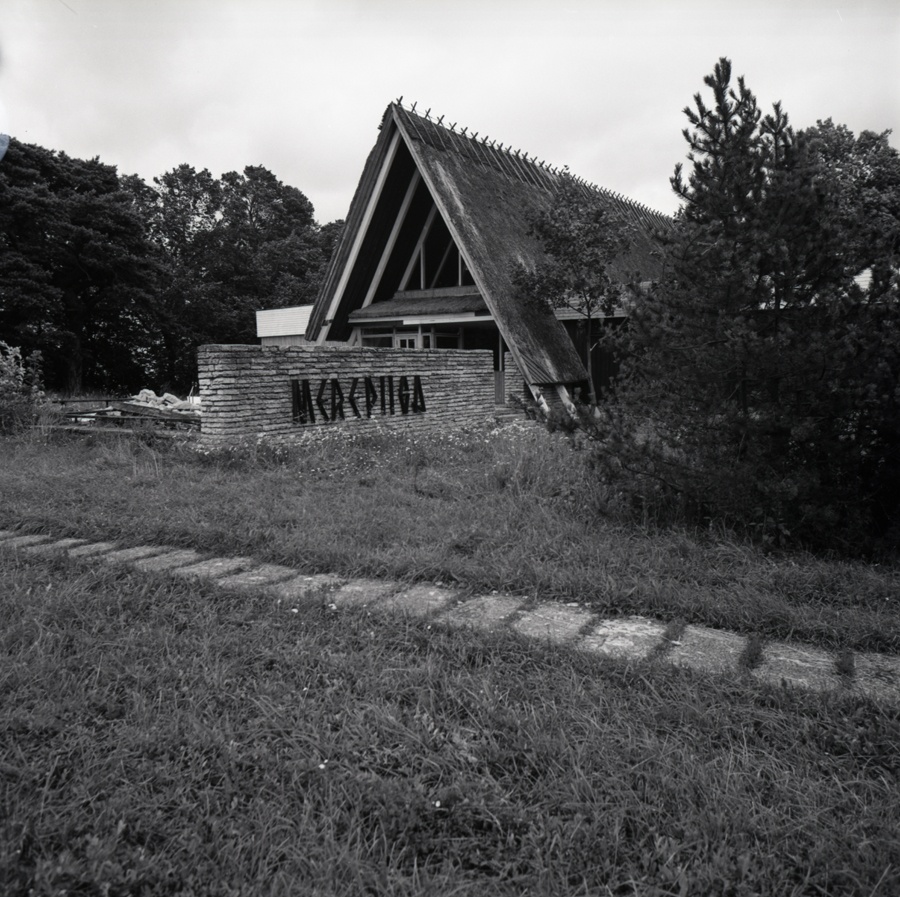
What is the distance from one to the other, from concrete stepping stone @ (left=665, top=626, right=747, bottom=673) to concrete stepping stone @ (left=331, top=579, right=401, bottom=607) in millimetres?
1335

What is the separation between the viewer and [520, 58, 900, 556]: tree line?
12.3 ft

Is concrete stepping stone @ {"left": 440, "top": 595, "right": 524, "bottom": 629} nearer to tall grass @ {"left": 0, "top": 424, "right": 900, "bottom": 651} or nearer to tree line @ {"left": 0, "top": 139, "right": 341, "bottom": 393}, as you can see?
tall grass @ {"left": 0, "top": 424, "right": 900, "bottom": 651}

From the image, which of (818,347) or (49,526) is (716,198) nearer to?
(818,347)

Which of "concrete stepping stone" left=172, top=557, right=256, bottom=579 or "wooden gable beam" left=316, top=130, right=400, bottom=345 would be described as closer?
"concrete stepping stone" left=172, top=557, right=256, bottom=579

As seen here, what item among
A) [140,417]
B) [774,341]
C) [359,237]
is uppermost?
[359,237]

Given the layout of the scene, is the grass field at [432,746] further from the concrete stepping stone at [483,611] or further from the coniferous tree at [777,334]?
the coniferous tree at [777,334]

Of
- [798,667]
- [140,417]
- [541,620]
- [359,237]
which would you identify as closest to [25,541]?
[541,620]

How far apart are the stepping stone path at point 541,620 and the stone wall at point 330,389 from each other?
13.4 feet

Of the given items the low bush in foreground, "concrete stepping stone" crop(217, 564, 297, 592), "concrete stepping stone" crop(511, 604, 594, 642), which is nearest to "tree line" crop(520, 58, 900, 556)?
"concrete stepping stone" crop(511, 604, 594, 642)

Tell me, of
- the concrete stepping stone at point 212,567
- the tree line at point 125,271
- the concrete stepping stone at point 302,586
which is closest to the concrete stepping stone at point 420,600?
the concrete stepping stone at point 302,586

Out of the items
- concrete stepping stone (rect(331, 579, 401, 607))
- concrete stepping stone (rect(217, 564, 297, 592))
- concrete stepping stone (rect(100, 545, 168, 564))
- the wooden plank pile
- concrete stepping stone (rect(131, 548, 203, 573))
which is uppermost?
the wooden plank pile

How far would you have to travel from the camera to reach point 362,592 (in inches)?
131

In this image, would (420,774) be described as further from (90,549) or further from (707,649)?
(90,549)

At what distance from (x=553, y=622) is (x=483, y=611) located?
0.32 m
